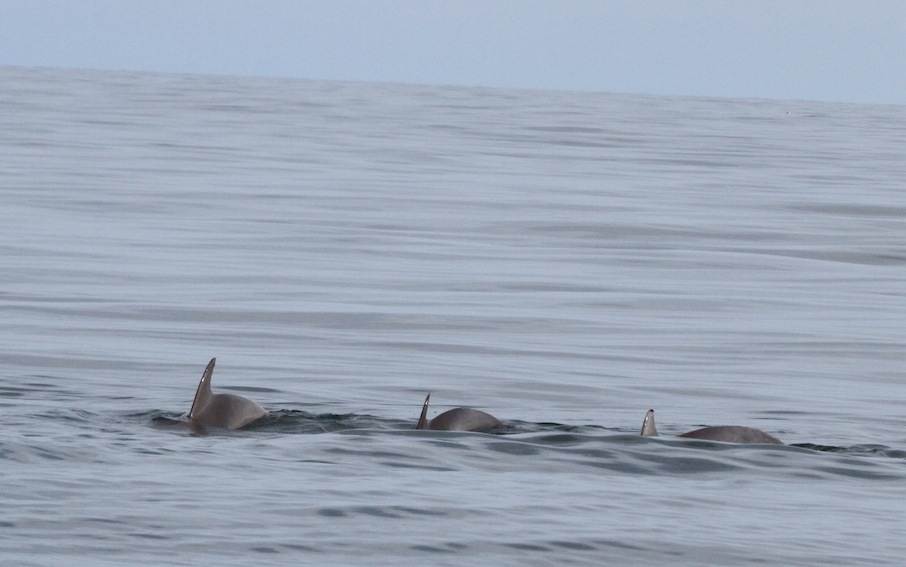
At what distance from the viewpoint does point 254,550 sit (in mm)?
7281

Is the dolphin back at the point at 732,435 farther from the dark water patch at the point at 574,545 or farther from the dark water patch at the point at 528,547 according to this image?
the dark water patch at the point at 528,547

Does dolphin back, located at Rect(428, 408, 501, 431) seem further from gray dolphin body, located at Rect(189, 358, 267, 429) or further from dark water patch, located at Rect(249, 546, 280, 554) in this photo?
dark water patch, located at Rect(249, 546, 280, 554)

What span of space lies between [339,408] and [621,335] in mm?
4610

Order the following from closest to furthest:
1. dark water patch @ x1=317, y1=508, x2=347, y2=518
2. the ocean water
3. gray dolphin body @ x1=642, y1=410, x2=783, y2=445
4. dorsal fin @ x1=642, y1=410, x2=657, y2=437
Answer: the ocean water → dark water patch @ x1=317, y1=508, x2=347, y2=518 → dorsal fin @ x1=642, y1=410, x2=657, y2=437 → gray dolphin body @ x1=642, y1=410, x2=783, y2=445

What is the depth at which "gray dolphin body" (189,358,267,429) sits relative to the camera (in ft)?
33.4

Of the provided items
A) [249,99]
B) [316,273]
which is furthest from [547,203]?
[249,99]

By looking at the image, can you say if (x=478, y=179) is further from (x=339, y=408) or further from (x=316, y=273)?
(x=339, y=408)

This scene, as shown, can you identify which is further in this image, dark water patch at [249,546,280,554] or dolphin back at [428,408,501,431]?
dolphin back at [428,408,501,431]

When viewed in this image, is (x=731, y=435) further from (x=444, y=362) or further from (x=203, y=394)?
(x=444, y=362)

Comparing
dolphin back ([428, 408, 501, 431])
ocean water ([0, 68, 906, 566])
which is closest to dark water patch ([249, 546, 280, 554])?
ocean water ([0, 68, 906, 566])

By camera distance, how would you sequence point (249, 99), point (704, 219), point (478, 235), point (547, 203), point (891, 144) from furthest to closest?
point (249, 99), point (891, 144), point (547, 203), point (704, 219), point (478, 235)

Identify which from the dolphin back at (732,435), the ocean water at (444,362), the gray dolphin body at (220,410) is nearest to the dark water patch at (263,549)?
the ocean water at (444,362)

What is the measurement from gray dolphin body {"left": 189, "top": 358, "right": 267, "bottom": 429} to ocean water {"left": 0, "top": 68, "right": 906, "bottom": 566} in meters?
0.10

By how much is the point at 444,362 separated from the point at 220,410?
411 cm
